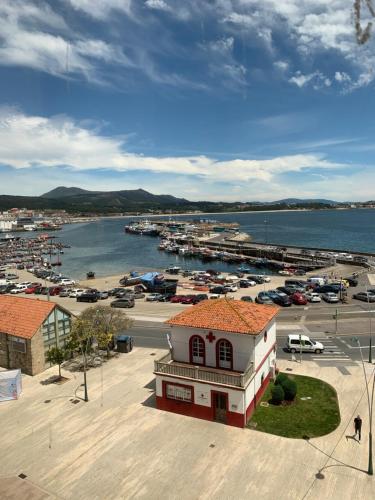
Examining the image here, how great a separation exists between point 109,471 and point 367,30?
19.4 meters

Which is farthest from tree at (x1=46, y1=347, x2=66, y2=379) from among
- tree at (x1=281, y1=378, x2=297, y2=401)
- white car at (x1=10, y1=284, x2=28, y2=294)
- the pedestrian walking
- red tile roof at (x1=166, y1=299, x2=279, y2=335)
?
white car at (x1=10, y1=284, x2=28, y2=294)


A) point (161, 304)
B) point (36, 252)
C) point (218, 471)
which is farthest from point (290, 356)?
point (36, 252)

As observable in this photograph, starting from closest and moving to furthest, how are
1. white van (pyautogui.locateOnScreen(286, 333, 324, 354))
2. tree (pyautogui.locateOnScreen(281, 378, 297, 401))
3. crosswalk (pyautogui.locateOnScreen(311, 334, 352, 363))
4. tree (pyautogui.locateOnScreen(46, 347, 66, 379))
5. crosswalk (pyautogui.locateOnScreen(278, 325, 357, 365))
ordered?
tree (pyautogui.locateOnScreen(281, 378, 297, 401))
tree (pyautogui.locateOnScreen(46, 347, 66, 379))
crosswalk (pyautogui.locateOnScreen(278, 325, 357, 365))
crosswalk (pyautogui.locateOnScreen(311, 334, 352, 363))
white van (pyautogui.locateOnScreen(286, 333, 324, 354))

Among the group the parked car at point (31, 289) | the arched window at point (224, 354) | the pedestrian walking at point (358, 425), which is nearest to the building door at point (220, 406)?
the arched window at point (224, 354)

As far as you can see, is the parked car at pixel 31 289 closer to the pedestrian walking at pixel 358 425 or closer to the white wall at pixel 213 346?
the white wall at pixel 213 346

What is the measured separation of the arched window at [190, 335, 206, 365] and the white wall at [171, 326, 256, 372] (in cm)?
21

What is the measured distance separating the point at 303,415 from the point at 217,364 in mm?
5743

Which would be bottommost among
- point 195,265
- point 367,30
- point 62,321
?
Answer: point 195,265

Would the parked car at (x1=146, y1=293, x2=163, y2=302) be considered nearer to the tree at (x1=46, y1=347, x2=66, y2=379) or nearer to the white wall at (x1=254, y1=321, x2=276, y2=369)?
the tree at (x1=46, y1=347, x2=66, y2=379)

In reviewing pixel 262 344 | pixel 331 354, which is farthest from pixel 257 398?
pixel 331 354

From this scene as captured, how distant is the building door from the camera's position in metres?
22.0

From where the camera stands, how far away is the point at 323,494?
16.2 meters

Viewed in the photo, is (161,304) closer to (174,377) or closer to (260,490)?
(174,377)

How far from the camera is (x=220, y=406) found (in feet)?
72.7
